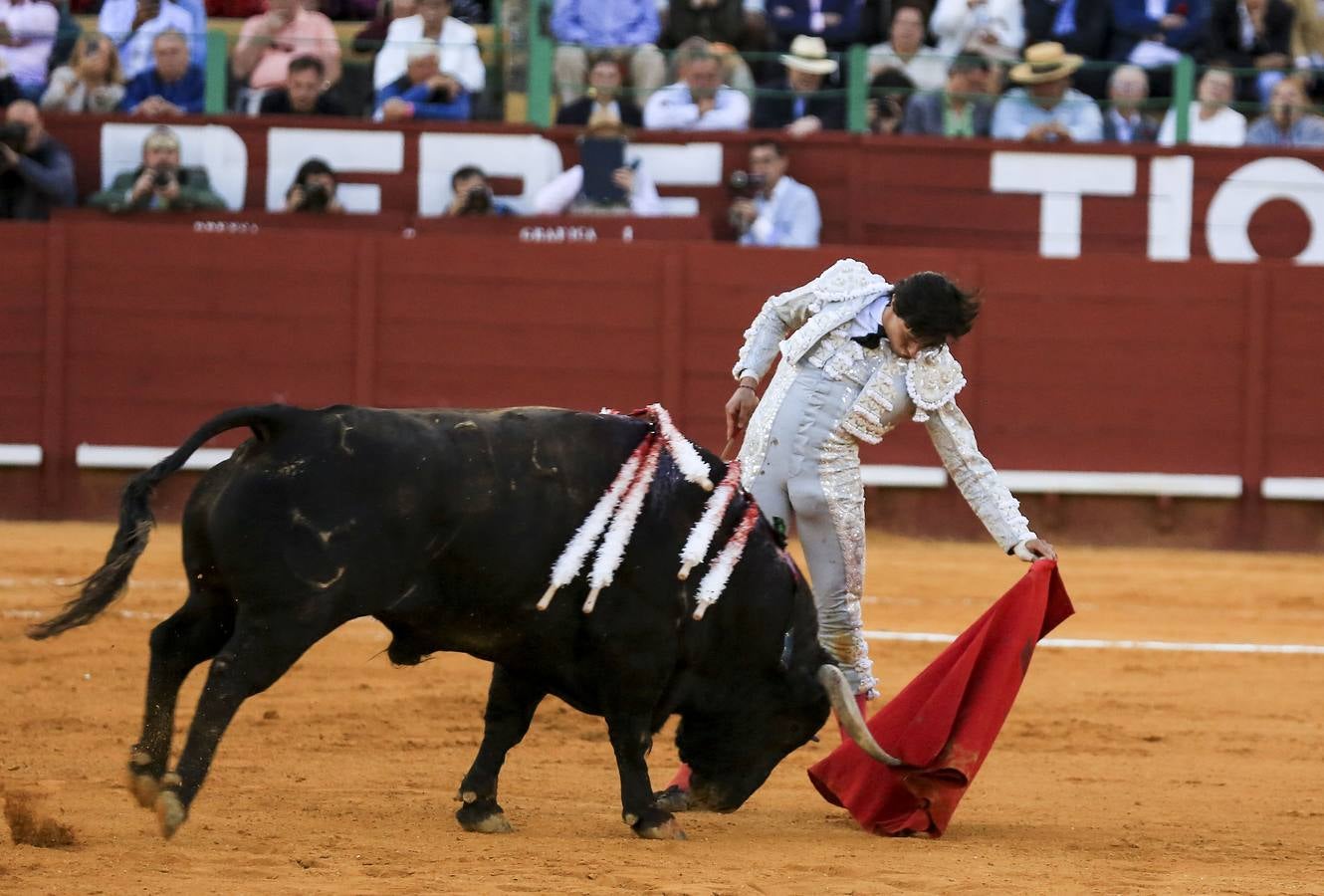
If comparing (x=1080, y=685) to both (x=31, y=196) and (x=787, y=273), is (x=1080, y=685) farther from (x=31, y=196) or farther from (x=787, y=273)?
(x=31, y=196)

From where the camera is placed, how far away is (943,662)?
4.71 meters

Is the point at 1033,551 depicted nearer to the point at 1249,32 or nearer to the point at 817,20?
the point at 817,20

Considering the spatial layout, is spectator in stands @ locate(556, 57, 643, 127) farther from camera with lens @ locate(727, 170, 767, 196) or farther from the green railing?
camera with lens @ locate(727, 170, 767, 196)

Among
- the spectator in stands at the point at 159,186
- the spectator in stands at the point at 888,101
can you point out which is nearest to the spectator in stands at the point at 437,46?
the spectator in stands at the point at 159,186

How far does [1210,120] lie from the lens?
10508 millimetres

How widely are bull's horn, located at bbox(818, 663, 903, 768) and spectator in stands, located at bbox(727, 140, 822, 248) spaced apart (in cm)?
589

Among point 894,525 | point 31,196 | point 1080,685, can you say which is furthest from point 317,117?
point 1080,685

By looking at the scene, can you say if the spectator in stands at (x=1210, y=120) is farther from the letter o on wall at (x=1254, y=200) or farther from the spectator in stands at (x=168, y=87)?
the spectator in stands at (x=168, y=87)

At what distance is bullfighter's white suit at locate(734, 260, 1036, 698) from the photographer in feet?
15.1

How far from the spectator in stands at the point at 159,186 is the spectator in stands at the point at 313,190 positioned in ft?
1.18

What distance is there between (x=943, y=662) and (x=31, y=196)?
675cm

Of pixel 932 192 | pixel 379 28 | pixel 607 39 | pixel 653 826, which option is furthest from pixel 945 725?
pixel 379 28

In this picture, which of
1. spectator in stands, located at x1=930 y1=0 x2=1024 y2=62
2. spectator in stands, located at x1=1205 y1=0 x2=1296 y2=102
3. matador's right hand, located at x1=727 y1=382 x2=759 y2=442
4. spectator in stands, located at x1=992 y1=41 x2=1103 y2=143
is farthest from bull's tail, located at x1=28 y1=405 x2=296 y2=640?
spectator in stands, located at x1=1205 y1=0 x2=1296 y2=102

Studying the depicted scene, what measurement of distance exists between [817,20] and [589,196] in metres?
1.71
